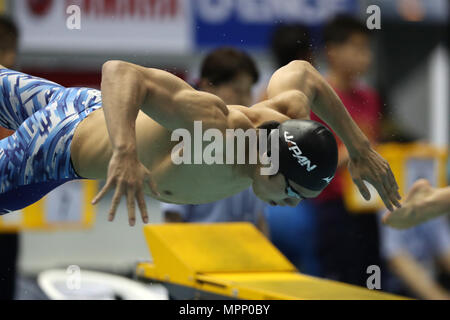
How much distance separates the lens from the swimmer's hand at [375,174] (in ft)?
12.4

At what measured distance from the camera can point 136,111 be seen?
290cm

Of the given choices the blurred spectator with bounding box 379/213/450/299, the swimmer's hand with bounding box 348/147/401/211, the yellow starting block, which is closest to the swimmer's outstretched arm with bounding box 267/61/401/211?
the swimmer's hand with bounding box 348/147/401/211

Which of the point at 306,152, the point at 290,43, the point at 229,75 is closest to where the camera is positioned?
the point at 306,152

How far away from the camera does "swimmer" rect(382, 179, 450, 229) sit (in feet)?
13.4

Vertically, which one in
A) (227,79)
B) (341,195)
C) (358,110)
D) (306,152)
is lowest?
(341,195)

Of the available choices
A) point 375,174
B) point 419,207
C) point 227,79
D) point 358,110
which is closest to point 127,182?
point 375,174

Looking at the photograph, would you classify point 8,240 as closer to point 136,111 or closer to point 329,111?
point 329,111

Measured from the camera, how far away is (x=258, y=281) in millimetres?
4195

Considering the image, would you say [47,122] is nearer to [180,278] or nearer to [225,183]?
[225,183]

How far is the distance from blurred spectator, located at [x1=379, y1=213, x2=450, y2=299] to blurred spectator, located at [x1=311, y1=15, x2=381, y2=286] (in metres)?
0.95

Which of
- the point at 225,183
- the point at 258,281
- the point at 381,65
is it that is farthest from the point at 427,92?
the point at 225,183

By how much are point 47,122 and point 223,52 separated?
45.2 inches

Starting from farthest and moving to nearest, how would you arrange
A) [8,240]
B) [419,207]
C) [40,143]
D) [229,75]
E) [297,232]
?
[297,232] → [8,240] → [229,75] → [419,207] → [40,143]

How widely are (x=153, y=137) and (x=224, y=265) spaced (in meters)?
1.37
